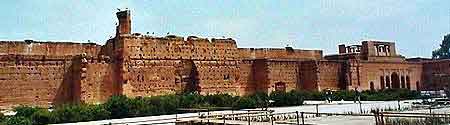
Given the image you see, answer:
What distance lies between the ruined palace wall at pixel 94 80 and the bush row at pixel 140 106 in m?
2.13

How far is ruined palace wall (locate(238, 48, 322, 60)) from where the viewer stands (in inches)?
1500

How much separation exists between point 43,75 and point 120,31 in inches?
202

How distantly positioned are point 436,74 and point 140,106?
1323 inches

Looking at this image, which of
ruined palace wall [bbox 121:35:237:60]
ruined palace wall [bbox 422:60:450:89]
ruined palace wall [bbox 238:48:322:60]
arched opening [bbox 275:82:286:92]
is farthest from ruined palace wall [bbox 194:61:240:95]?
ruined palace wall [bbox 422:60:450:89]

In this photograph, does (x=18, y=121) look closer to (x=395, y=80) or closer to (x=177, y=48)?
(x=177, y=48)

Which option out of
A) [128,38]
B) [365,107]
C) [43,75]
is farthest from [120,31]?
[365,107]

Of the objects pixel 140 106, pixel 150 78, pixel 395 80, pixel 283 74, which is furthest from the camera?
pixel 395 80

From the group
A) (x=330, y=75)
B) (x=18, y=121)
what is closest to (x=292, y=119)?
(x=18, y=121)

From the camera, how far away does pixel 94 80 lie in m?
29.6

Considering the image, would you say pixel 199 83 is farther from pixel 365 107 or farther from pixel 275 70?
pixel 365 107

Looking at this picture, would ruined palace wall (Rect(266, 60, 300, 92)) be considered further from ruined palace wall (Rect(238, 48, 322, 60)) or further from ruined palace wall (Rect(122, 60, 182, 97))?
ruined palace wall (Rect(122, 60, 182, 97))

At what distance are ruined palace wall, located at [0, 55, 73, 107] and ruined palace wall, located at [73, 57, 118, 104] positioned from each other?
2.05 feet

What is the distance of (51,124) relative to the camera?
21.5 meters

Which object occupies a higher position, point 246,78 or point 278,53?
point 278,53
